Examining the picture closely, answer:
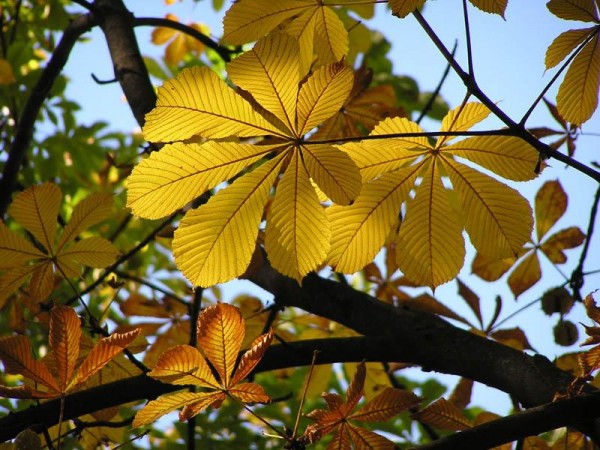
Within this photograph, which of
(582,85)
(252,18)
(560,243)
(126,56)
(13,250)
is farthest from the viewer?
(560,243)

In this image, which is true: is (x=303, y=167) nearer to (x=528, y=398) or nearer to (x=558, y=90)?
(x=558, y=90)

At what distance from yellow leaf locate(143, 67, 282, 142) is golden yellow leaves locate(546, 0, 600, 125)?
1.50 feet

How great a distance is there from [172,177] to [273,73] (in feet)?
0.70

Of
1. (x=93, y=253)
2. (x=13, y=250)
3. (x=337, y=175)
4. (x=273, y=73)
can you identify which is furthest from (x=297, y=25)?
(x=13, y=250)

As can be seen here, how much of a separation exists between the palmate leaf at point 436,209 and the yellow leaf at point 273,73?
0.45ft

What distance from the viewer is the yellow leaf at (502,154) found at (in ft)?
3.51

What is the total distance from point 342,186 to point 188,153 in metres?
0.23

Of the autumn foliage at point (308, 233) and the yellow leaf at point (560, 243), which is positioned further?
the yellow leaf at point (560, 243)

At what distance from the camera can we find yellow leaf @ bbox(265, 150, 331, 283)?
969 millimetres

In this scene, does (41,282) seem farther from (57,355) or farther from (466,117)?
(466,117)

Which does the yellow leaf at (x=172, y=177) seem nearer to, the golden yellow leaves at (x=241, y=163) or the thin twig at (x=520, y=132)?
the golden yellow leaves at (x=241, y=163)

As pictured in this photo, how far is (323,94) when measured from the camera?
0.95 metres

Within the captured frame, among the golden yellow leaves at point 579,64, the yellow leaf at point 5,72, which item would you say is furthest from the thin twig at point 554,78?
the yellow leaf at point 5,72

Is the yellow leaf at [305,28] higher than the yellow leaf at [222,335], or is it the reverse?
the yellow leaf at [305,28]
